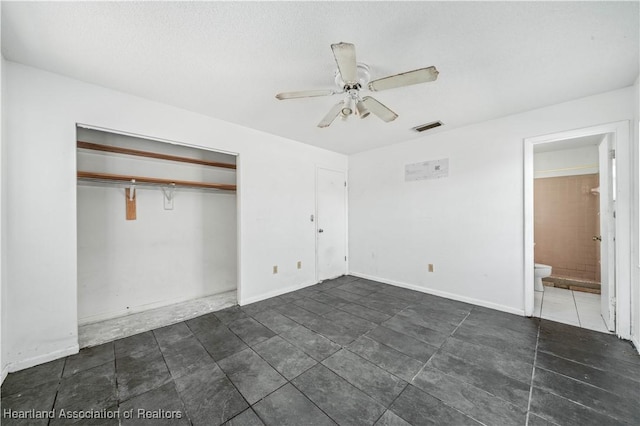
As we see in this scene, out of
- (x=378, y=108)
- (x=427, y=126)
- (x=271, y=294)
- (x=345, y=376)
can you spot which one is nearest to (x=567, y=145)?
(x=427, y=126)

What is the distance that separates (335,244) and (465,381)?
9.94 feet

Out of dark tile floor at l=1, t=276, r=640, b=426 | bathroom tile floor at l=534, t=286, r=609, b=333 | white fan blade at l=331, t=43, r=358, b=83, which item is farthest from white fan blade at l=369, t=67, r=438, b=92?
bathroom tile floor at l=534, t=286, r=609, b=333

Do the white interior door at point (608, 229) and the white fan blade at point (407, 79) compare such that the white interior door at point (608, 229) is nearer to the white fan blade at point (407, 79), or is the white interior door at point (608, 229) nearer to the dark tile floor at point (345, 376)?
the dark tile floor at point (345, 376)

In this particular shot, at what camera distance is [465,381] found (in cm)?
177

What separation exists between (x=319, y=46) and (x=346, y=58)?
Result: 470mm

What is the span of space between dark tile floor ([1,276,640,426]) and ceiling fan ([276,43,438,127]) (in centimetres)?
213

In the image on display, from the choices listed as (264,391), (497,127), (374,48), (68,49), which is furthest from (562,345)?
(68,49)

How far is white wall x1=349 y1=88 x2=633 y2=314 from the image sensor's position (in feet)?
9.43

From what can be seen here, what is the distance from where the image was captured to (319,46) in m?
1.74

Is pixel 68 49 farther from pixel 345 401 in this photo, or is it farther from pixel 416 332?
pixel 416 332

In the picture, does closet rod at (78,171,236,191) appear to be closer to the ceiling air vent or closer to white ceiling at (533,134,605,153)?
the ceiling air vent

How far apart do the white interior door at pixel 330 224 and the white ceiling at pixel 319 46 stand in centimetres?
197

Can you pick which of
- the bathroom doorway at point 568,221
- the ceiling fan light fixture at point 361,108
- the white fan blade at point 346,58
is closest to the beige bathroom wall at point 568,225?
the bathroom doorway at point 568,221

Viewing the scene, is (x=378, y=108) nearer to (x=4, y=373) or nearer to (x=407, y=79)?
(x=407, y=79)
